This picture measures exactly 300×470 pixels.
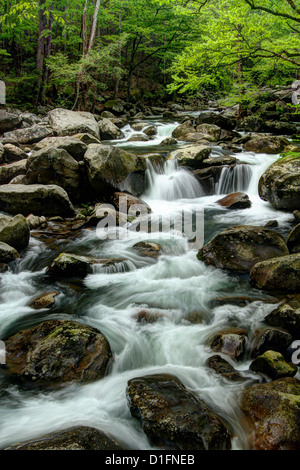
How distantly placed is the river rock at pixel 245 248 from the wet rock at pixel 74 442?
3.87m

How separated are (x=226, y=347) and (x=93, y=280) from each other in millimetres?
2717

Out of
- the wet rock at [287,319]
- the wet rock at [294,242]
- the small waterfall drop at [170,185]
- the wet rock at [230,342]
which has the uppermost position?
the small waterfall drop at [170,185]

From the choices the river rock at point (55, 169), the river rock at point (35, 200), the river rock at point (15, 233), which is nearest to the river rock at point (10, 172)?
the river rock at point (55, 169)

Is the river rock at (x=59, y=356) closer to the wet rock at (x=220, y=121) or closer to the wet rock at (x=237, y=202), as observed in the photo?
the wet rock at (x=237, y=202)

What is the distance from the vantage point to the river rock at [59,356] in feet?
10.9

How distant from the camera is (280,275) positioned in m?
4.83

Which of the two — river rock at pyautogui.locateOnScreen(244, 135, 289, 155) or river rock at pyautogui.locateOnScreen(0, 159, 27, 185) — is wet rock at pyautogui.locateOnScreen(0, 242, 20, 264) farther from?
river rock at pyautogui.locateOnScreen(244, 135, 289, 155)

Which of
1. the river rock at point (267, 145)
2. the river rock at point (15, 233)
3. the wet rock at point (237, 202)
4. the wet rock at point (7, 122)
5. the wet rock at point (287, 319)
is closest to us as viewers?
Result: the wet rock at point (287, 319)

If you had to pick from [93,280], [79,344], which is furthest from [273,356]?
[93,280]

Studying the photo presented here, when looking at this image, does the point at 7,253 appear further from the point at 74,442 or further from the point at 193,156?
the point at 193,156

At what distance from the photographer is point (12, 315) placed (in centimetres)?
464

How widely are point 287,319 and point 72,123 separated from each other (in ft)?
40.7

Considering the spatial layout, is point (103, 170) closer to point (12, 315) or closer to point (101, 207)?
point (101, 207)

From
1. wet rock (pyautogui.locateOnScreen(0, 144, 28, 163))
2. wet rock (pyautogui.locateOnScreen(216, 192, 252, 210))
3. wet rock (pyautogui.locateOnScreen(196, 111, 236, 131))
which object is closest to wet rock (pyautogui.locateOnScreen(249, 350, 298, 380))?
wet rock (pyautogui.locateOnScreen(216, 192, 252, 210))
